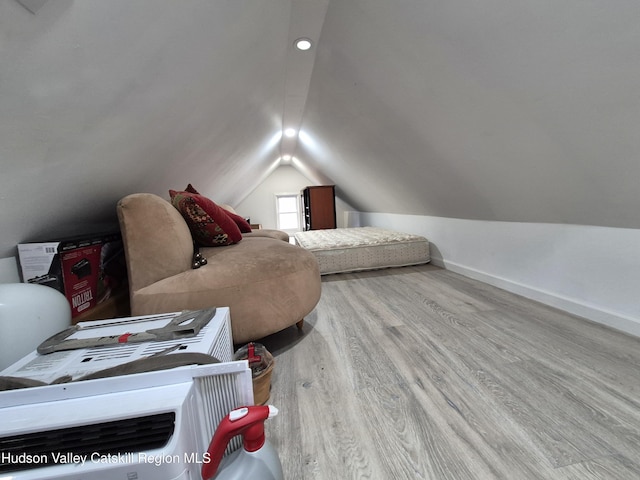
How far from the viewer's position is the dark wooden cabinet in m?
5.62

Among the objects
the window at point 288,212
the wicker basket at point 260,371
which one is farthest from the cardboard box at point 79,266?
the window at point 288,212

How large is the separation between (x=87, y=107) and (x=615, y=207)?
2.46 metres

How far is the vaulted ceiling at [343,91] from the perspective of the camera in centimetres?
80

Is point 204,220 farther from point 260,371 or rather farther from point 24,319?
point 260,371

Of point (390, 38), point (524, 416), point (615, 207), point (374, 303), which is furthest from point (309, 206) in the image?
point (524, 416)

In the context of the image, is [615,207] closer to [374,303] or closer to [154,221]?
[374,303]

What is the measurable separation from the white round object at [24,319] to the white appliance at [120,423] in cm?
41

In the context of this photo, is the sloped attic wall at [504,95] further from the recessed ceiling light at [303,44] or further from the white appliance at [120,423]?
the white appliance at [120,423]

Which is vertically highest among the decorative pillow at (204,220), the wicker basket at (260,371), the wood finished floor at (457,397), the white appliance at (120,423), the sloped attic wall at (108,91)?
the sloped attic wall at (108,91)

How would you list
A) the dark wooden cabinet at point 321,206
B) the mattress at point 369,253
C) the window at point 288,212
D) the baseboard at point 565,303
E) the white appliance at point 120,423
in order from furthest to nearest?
1. the window at point 288,212
2. the dark wooden cabinet at point 321,206
3. the mattress at point 369,253
4. the baseboard at point 565,303
5. the white appliance at point 120,423

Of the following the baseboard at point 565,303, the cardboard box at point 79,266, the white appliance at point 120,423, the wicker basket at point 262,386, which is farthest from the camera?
the baseboard at point 565,303

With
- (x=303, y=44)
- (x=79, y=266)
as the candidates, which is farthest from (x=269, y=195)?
(x=79, y=266)

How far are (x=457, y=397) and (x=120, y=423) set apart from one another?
1077 millimetres

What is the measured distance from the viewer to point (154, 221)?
120 centimetres
